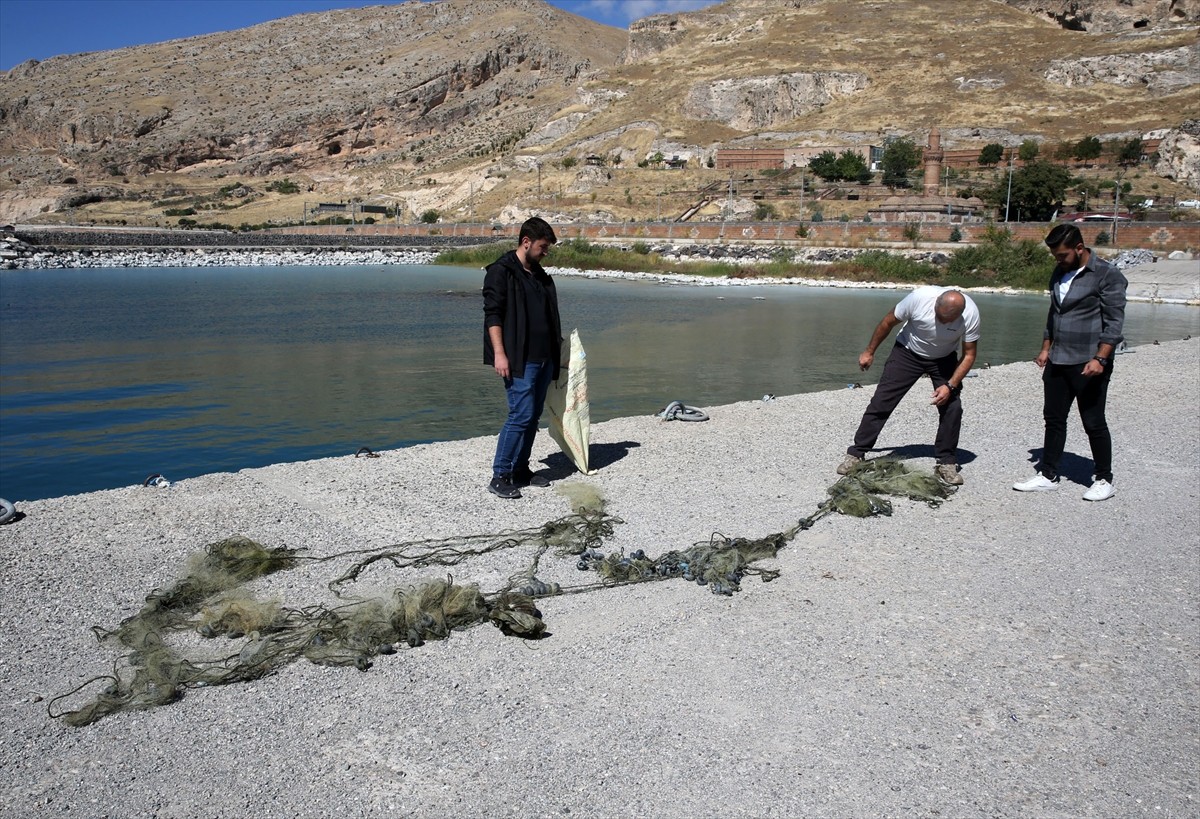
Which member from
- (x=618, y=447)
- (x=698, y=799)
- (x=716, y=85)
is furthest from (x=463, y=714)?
(x=716, y=85)

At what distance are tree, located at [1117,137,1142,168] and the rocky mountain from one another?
10.2 feet

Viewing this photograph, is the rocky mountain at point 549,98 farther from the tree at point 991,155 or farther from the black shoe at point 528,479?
the black shoe at point 528,479

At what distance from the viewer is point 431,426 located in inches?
499

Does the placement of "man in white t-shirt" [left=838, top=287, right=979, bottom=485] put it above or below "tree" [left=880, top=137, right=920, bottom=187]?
below

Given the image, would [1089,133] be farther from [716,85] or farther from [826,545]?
[826,545]

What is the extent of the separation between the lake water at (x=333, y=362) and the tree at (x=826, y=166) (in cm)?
3701

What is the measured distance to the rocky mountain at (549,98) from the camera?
278 ft

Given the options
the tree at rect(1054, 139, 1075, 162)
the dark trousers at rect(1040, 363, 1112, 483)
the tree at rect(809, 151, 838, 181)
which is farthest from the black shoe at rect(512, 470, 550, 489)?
the tree at rect(1054, 139, 1075, 162)

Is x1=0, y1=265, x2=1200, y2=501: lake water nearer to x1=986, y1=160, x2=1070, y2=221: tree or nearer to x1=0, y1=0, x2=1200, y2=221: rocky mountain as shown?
x1=986, y1=160, x2=1070, y2=221: tree

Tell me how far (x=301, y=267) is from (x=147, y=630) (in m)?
63.3

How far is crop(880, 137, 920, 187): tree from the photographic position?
70562 mm

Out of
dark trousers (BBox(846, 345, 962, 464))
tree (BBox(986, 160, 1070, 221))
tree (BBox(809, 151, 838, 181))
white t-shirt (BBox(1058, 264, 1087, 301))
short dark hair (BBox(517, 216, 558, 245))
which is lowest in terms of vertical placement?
Answer: dark trousers (BBox(846, 345, 962, 464))

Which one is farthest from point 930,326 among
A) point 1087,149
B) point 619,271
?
point 1087,149

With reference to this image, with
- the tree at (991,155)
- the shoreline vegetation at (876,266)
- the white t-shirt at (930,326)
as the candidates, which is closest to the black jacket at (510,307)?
the white t-shirt at (930,326)
